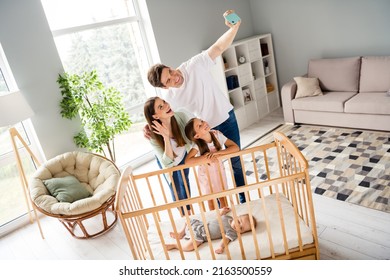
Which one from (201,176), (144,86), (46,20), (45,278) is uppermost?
(46,20)

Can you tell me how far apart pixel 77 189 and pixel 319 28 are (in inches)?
152

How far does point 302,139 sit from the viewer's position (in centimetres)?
382

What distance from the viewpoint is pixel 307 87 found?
13.6ft

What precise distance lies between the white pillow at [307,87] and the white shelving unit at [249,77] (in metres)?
0.76

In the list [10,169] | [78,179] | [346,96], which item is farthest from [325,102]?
[10,169]

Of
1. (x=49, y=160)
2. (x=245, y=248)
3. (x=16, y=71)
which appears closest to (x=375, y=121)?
(x=245, y=248)

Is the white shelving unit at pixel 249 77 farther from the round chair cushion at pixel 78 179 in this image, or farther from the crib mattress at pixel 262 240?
the crib mattress at pixel 262 240

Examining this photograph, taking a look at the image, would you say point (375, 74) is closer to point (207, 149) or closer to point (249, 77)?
point (249, 77)

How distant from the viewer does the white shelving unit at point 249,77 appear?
4456mm

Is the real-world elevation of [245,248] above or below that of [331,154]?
above

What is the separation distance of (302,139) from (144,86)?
215 centimetres

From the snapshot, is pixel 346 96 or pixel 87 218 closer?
pixel 87 218

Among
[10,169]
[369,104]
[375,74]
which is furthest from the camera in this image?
[375,74]

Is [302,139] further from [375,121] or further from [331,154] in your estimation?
[375,121]
